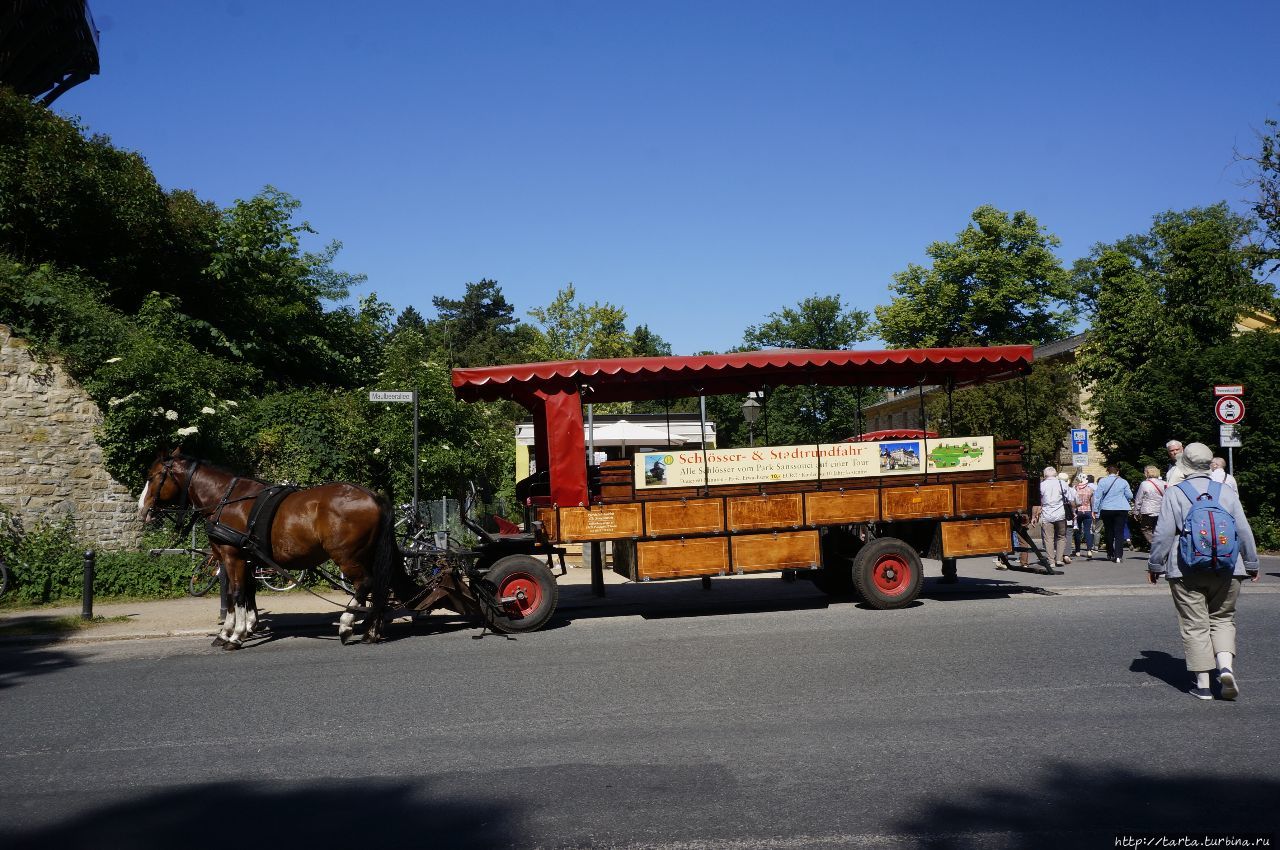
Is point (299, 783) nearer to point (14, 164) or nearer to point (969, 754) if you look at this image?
point (969, 754)

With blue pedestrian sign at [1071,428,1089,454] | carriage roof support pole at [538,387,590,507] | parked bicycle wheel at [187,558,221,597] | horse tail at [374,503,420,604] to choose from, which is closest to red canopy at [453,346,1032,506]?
carriage roof support pole at [538,387,590,507]

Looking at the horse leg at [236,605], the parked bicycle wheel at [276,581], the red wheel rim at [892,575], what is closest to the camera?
the horse leg at [236,605]

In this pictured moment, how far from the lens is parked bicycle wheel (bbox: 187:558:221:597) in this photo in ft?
50.4

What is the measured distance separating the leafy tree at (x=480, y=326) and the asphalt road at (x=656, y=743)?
58984mm

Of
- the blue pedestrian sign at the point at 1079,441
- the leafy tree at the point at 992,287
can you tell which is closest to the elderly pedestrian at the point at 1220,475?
the blue pedestrian sign at the point at 1079,441

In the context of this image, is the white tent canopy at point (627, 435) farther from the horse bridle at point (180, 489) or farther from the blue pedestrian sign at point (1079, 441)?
the horse bridle at point (180, 489)

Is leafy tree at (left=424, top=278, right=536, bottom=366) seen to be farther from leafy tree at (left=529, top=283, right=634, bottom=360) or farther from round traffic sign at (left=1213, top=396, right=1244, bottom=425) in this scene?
round traffic sign at (left=1213, top=396, right=1244, bottom=425)

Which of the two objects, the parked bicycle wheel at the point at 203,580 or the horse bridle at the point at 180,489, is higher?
the horse bridle at the point at 180,489

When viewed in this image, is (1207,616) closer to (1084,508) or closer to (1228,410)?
(1228,410)

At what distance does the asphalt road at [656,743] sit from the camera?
15.0 feet

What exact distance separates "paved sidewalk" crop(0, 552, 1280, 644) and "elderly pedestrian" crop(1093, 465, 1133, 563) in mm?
1261

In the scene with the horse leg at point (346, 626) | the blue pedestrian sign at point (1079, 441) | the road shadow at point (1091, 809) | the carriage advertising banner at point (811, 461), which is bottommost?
the road shadow at point (1091, 809)

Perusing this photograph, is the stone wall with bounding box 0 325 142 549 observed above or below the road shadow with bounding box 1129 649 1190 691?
above

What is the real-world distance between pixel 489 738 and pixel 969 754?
2.90 m
